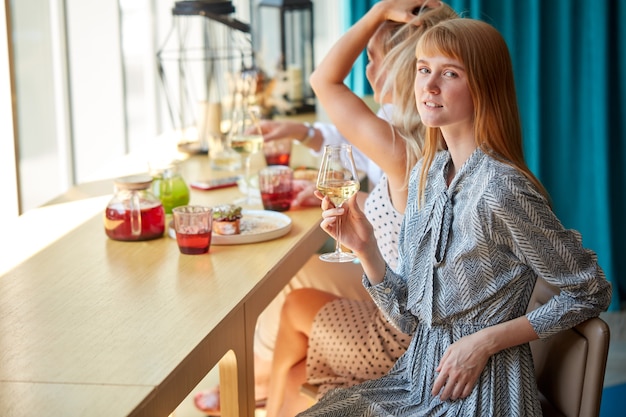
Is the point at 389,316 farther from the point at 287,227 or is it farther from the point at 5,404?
the point at 5,404

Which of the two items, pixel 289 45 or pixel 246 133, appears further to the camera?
pixel 289 45

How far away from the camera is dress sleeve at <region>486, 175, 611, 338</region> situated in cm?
155

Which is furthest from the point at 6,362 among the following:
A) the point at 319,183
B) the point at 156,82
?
the point at 156,82

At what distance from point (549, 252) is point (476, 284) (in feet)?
0.48

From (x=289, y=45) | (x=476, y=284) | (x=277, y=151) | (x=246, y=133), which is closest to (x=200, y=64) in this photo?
(x=289, y=45)

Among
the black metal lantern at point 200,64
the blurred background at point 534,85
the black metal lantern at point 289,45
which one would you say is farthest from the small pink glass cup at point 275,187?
the black metal lantern at point 289,45

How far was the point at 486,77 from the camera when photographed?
5.42 feet

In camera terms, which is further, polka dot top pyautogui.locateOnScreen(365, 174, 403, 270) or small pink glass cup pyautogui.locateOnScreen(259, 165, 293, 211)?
small pink glass cup pyautogui.locateOnScreen(259, 165, 293, 211)

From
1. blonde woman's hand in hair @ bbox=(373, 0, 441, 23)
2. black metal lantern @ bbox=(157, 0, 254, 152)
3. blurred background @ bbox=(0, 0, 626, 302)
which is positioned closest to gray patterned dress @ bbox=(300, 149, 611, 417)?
blonde woman's hand in hair @ bbox=(373, 0, 441, 23)

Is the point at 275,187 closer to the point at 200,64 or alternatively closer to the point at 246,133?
the point at 246,133

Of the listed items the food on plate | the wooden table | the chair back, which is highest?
the food on plate

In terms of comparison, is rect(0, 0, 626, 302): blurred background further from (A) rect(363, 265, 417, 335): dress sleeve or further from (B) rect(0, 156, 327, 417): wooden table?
(A) rect(363, 265, 417, 335): dress sleeve

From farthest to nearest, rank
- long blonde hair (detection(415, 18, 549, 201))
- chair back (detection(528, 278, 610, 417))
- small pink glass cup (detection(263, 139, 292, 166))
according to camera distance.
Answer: small pink glass cup (detection(263, 139, 292, 166)), long blonde hair (detection(415, 18, 549, 201)), chair back (detection(528, 278, 610, 417))

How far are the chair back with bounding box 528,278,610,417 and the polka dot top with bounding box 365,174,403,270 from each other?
0.47 meters
